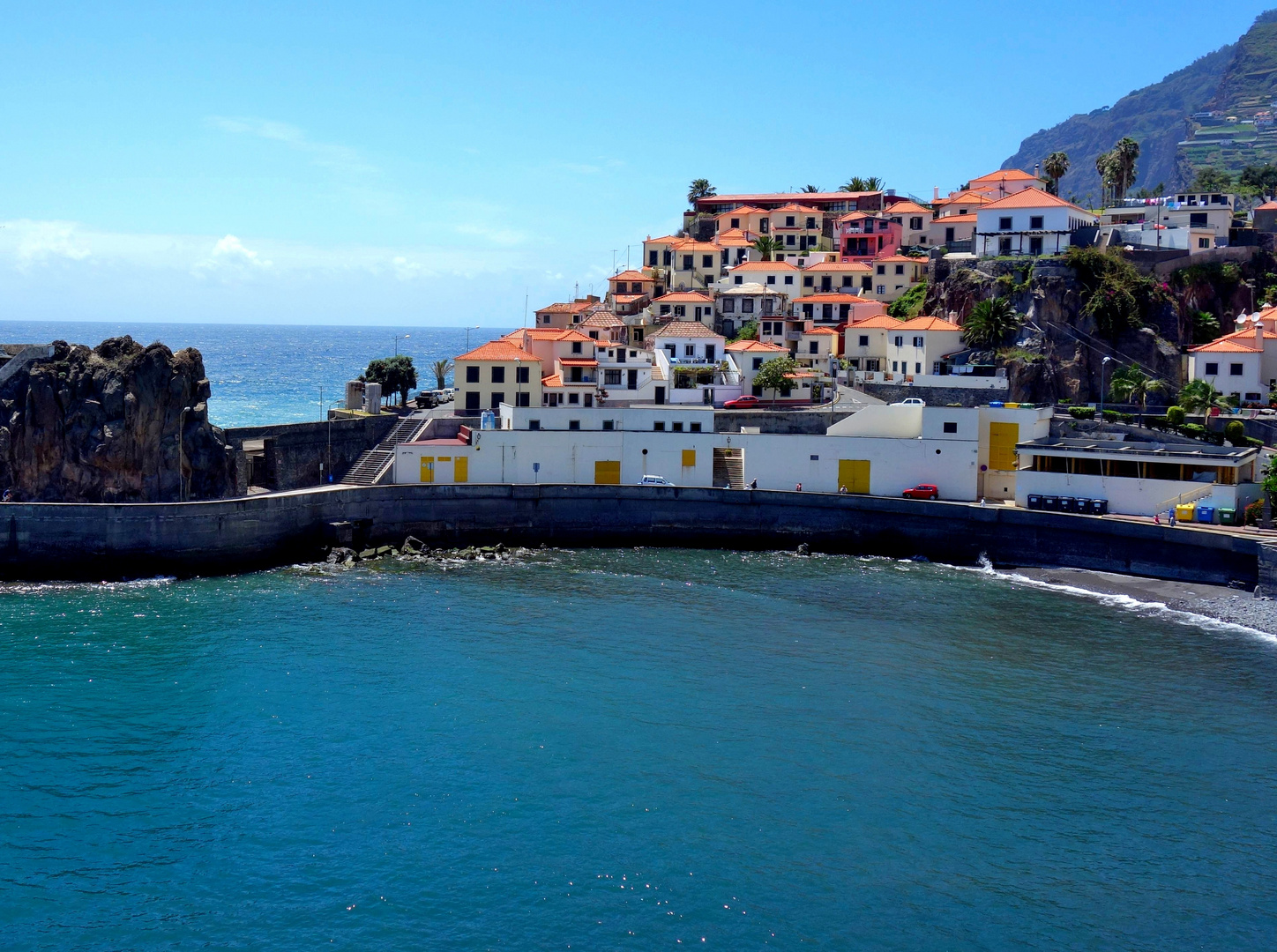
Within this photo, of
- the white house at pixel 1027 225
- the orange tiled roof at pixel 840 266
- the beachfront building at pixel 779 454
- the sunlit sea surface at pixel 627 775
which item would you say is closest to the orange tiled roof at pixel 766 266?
the orange tiled roof at pixel 840 266

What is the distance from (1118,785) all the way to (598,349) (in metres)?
48.4

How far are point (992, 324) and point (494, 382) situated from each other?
31.3m

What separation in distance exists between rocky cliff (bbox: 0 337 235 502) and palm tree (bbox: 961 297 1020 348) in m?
45.5

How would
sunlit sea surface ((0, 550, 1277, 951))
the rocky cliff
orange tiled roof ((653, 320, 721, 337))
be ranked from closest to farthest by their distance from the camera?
1. sunlit sea surface ((0, 550, 1277, 951))
2. the rocky cliff
3. orange tiled roof ((653, 320, 721, 337))

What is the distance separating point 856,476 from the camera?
60438 millimetres

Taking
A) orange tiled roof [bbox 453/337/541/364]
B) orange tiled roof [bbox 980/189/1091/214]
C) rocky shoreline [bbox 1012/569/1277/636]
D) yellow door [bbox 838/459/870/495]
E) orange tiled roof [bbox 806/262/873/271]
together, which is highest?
orange tiled roof [bbox 980/189/1091/214]

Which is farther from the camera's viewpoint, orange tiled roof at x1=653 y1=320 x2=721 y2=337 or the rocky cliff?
orange tiled roof at x1=653 y1=320 x2=721 y2=337

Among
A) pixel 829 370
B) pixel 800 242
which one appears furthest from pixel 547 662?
pixel 800 242

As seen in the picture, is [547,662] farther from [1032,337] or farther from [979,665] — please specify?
[1032,337]

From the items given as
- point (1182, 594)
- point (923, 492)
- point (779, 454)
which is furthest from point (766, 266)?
point (1182, 594)

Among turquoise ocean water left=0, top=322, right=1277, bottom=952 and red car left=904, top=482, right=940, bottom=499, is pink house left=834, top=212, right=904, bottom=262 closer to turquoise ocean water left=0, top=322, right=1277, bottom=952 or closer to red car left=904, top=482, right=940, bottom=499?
red car left=904, top=482, right=940, bottom=499

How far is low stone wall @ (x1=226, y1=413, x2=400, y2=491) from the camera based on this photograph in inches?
2352

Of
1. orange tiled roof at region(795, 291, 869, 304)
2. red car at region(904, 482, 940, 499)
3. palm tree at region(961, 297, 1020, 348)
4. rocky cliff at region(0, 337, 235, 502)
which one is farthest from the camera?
orange tiled roof at region(795, 291, 869, 304)

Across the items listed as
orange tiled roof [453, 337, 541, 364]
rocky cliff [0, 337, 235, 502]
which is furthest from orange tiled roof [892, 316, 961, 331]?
rocky cliff [0, 337, 235, 502]
